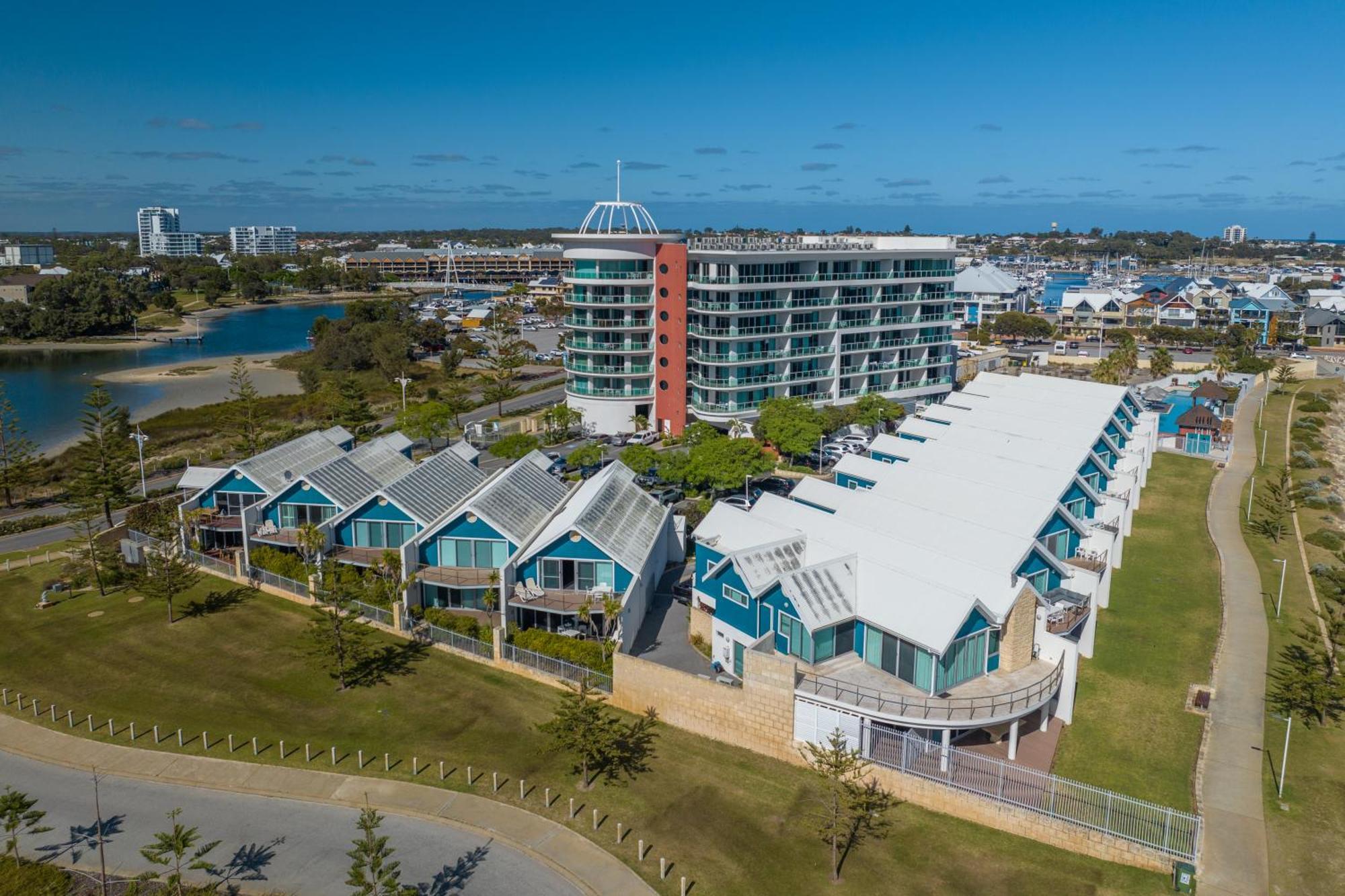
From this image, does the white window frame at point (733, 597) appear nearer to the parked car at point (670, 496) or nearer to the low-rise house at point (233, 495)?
the parked car at point (670, 496)

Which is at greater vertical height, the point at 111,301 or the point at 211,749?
the point at 111,301

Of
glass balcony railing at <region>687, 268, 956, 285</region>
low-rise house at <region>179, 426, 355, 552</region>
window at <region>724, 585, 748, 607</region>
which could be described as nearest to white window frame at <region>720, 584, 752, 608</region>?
window at <region>724, 585, 748, 607</region>

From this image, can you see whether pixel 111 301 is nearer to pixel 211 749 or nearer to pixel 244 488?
pixel 244 488

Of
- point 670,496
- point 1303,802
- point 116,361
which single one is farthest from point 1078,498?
point 116,361

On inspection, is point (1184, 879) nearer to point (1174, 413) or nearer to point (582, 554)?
point (582, 554)

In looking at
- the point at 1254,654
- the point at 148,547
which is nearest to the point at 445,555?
the point at 148,547

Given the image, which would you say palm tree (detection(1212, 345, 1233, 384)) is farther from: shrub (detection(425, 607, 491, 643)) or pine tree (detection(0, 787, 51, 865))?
pine tree (detection(0, 787, 51, 865))

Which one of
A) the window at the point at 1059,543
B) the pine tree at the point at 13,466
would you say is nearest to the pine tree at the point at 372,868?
the window at the point at 1059,543
